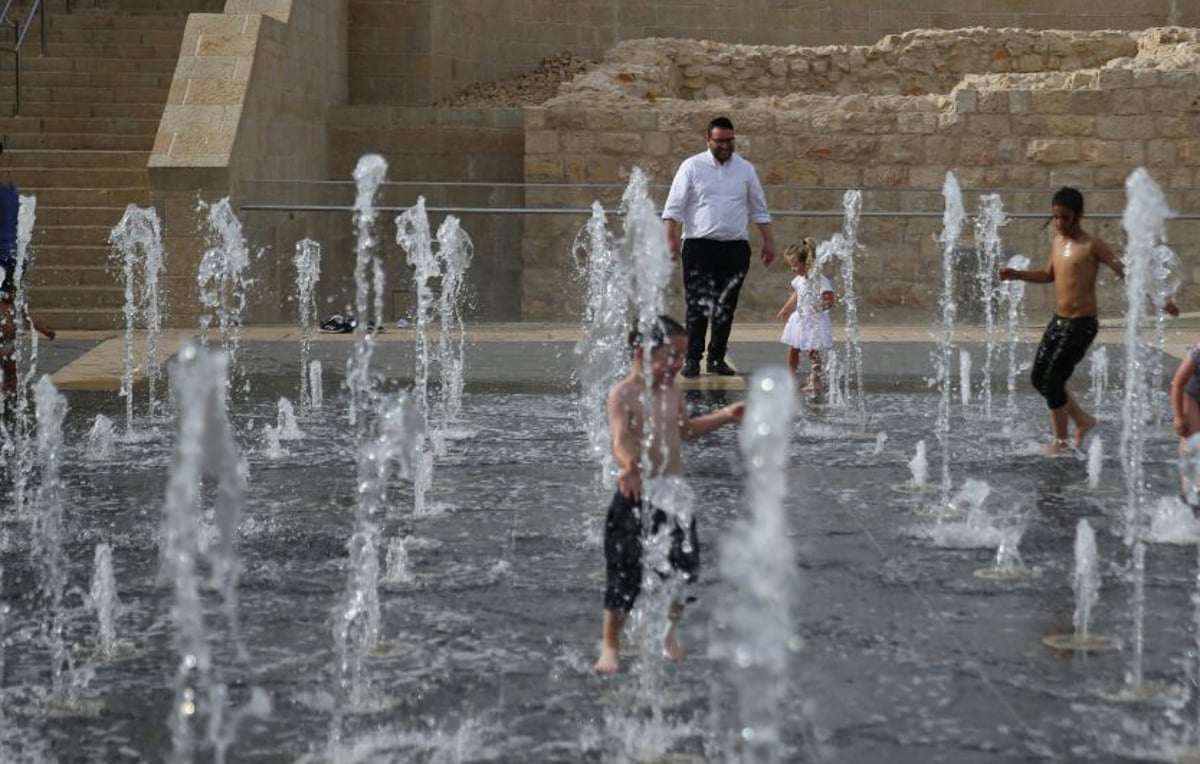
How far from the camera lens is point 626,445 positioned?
5.14m

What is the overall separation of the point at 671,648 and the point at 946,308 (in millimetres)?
9660

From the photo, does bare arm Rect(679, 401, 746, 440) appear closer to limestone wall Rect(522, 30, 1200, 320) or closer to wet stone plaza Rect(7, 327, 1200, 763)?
wet stone plaza Rect(7, 327, 1200, 763)

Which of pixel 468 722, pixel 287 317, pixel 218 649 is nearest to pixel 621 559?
pixel 468 722

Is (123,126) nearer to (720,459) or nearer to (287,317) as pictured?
(287,317)

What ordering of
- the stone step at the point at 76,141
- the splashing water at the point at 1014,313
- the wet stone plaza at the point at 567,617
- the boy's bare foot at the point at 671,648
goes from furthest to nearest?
the stone step at the point at 76,141
the splashing water at the point at 1014,313
the boy's bare foot at the point at 671,648
the wet stone plaza at the point at 567,617

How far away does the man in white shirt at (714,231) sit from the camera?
1134 cm

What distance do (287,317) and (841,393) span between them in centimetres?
531

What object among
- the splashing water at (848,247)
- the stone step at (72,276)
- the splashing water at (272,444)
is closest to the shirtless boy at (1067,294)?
the splashing water at (272,444)

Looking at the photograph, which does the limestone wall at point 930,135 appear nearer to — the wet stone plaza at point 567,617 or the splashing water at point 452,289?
the splashing water at point 452,289

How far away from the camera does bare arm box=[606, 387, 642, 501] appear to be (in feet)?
16.8

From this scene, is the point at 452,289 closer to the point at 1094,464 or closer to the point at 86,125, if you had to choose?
the point at 86,125

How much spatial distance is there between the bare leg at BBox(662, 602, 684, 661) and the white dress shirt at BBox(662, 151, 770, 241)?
6216mm

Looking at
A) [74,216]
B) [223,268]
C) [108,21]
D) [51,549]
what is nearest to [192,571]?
[51,549]

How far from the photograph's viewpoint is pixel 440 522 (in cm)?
730
